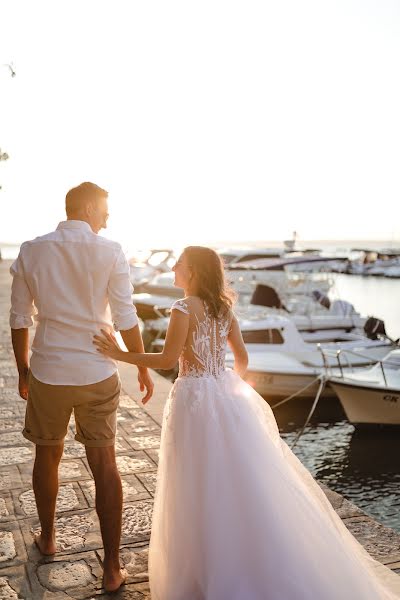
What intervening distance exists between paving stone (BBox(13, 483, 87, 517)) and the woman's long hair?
209cm

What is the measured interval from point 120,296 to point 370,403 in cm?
927

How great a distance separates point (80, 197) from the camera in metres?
3.34

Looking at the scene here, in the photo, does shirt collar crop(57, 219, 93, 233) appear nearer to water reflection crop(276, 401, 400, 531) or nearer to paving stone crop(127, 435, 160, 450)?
paving stone crop(127, 435, 160, 450)

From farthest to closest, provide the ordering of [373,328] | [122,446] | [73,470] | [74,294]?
[373,328] → [122,446] → [73,470] → [74,294]

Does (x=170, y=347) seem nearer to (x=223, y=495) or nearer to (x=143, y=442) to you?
(x=223, y=495)

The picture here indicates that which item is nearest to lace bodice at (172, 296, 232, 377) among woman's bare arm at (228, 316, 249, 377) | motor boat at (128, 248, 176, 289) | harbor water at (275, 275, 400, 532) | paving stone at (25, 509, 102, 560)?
woman's bare arm at (228, 316, 249, 377)

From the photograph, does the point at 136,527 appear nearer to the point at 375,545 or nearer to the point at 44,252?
the point at 375,545

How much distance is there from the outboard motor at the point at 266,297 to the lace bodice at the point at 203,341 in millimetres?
15956

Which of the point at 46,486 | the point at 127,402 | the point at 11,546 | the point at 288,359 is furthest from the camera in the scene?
the point at 288,359

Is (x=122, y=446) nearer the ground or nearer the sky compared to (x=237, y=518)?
nearer the ground

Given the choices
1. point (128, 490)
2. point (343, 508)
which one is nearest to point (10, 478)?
point (128, 490)

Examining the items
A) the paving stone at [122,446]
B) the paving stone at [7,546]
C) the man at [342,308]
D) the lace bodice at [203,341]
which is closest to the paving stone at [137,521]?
the paving stone at [7,546]

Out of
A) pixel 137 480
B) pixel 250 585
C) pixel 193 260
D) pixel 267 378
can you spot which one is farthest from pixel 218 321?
pixel 267 378

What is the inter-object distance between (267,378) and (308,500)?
10505 mm
